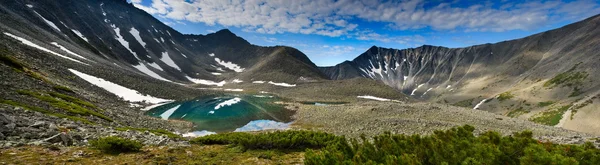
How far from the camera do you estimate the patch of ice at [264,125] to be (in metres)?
47.8

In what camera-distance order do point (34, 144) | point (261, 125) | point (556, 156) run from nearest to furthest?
point (556, 156), point (34, 144), point (261, 125)

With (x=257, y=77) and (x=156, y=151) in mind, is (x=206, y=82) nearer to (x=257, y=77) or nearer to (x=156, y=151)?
(x=257, y=77)

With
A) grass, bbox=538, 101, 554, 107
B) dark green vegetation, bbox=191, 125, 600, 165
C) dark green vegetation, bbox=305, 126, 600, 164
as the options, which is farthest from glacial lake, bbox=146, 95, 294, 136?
grass, bbox=538, 101, 554, 107

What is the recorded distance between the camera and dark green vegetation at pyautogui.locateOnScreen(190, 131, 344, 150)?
58.2 ft

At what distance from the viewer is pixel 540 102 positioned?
91.4m

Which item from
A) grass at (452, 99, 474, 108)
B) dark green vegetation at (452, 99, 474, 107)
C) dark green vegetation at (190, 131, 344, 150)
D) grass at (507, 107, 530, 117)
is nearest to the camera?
dark green vegetation at (190, 131, 344, 150)

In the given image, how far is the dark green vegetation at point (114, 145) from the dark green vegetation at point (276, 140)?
19.1 feet

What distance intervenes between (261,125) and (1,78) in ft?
112

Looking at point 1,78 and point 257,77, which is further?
point 257,77

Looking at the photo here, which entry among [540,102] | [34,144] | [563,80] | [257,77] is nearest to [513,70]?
[563,80]

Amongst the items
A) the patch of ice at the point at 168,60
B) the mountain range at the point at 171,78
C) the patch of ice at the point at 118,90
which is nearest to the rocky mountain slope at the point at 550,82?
the mountain range at the point at 171,78

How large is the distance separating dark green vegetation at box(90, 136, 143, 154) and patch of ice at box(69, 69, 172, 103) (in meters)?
53.8

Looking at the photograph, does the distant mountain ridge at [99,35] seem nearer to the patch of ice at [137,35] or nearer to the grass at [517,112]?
the patch of ice at [137,35]

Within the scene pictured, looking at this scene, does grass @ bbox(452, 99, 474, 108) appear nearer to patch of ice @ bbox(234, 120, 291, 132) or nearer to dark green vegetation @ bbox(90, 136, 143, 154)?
patch of ice @ bbox(234, 120, 291, 132)
